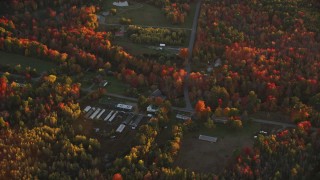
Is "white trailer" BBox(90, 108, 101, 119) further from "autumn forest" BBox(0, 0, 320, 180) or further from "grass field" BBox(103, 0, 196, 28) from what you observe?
"grass field" BBox(103, 0, 196, 28)

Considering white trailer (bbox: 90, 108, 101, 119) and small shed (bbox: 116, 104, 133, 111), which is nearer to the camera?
white trailer (bbox: 90, 108, 101, 119)

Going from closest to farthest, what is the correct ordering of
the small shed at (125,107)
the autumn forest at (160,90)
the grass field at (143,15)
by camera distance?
the autumn forest at (160,90) → the small shed at (125,107) → the grass field at (143,15)

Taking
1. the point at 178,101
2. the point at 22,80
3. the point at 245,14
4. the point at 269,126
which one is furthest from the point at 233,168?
the point at 245,14

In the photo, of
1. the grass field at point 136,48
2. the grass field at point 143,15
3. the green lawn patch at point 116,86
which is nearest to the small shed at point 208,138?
the green lawn patch at point 116,86

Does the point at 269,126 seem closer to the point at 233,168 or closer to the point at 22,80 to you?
the point at 233,168

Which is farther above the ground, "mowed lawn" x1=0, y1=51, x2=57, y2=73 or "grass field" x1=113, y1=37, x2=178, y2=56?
"grass field" x1=113, y1=37, x2=178, y2=56

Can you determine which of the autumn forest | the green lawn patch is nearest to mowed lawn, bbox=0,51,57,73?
the autumn forest

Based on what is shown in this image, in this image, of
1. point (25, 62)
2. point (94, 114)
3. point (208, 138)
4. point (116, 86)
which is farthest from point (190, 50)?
point (25, 62)

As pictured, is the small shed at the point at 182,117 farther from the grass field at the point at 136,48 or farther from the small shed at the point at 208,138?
the grass field at the point at 136,48
